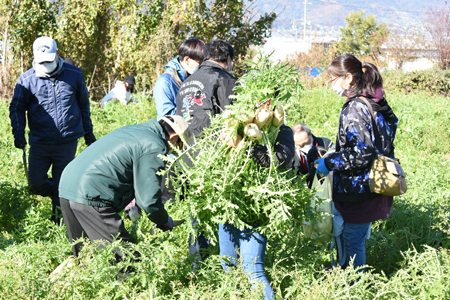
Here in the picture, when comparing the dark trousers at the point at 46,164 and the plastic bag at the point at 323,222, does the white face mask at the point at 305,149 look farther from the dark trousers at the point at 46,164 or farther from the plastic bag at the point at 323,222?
the dark trousers at the point at 46,164

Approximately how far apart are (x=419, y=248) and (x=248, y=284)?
5.85 feet

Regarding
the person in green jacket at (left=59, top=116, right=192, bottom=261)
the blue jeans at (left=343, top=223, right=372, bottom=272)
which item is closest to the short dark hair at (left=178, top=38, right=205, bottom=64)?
the person in green jacket at (left=59, top=116, right=192, bottom=261)

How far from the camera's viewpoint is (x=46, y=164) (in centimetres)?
423

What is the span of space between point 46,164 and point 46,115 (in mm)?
494

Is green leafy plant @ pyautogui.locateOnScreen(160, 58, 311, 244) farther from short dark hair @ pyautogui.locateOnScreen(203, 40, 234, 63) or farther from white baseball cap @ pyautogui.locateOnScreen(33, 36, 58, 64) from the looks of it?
white baseball cap @ pyautogui.locateOnScreen(33, 36, 58, 64)

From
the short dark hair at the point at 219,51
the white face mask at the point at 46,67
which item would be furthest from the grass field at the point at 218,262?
the white face mask at the point at 46,67

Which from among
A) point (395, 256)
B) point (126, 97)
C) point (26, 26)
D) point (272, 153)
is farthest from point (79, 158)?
point (26, 26)

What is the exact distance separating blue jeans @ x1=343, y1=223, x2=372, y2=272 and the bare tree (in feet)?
80.0

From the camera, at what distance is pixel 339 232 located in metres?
2.92

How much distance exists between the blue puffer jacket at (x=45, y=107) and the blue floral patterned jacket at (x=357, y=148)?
2.72m

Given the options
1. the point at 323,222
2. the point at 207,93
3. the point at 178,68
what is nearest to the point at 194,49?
the point at 178,68

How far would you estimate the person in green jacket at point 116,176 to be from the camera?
2.60m

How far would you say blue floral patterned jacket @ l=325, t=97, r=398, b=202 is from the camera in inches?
104

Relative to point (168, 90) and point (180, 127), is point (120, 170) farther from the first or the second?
point (168, 90)
